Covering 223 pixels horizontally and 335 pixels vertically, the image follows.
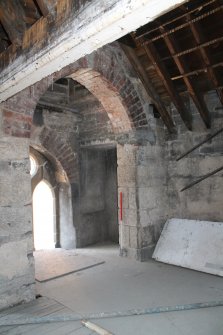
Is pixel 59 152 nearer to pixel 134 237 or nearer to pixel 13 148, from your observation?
pixel 134 237

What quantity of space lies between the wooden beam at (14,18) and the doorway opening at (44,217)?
4.00 metres

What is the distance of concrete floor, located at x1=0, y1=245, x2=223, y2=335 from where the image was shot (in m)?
2.52

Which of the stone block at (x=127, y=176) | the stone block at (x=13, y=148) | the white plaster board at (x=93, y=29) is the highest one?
the white plaster board at (x=93, y=29)

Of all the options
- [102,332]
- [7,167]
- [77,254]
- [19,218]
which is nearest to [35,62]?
[7,167]

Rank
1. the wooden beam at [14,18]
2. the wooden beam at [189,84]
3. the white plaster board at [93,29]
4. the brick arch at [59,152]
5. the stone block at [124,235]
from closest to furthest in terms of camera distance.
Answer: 1. the white plaster board at [93,29]
2. the wooden beam at [14,18]
3. the wooden beam at [189,84]
4. the stone block at [124,235]
5. the brick arch at [59,152]

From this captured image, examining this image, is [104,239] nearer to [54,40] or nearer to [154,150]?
[154,150]

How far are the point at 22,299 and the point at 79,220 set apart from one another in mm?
2849

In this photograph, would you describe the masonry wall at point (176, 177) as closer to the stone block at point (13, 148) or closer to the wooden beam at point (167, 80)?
the wooden beam at point (167, 80)

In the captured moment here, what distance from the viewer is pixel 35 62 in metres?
1.65

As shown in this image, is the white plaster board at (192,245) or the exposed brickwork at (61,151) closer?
the white plaster board at (192,245)

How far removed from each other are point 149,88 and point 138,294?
2859 mm

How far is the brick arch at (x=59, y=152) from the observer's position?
5086mm

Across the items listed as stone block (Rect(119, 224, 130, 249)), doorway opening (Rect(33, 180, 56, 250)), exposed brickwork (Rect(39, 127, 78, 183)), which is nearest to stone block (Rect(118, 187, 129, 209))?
stone block (Rect(119, 224, 130, 249))

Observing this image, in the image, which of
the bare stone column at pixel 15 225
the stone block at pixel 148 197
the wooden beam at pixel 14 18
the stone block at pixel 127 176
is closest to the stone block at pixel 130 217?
the stone block at pixel 148 197
